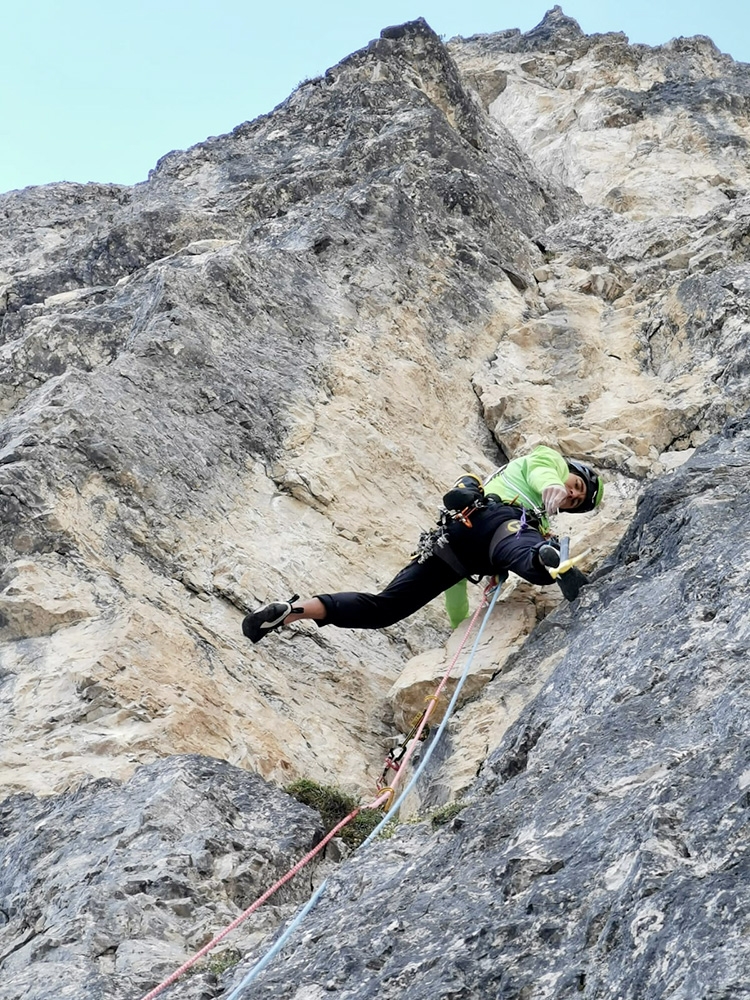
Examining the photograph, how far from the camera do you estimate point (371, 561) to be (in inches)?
427

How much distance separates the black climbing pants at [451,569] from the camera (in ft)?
27.0

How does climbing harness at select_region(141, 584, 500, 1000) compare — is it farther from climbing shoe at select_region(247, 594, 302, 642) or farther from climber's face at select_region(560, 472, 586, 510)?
climbing shoe at select_region(247, 594, 302, 642)

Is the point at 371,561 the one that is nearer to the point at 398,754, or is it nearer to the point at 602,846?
the point at 398,754

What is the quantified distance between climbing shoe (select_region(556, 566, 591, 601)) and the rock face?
114 mm

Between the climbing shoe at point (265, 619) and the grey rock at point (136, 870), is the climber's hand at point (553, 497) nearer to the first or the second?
the climbing shoe at point (265, 619)

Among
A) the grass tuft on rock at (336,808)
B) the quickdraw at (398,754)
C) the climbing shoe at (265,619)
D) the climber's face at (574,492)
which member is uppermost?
the climbing shoe at (265,619)

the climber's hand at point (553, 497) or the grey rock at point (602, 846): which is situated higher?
the climber's hand at point (553, 497)

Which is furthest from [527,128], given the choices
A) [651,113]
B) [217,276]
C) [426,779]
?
[426,779]

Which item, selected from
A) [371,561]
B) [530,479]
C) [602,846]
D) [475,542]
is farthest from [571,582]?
Result: [371,561]

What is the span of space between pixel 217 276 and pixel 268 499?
3.47m

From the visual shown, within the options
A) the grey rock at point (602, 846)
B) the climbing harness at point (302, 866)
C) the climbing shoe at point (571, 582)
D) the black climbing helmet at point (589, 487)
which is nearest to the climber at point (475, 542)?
the black climbing helmet at point (589, 487)

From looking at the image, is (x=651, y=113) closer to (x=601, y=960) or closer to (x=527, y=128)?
(x=527, y=128)

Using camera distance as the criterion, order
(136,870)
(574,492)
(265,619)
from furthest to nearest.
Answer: (574,492)
(265,619)
(136,870)

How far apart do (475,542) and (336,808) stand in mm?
2328
